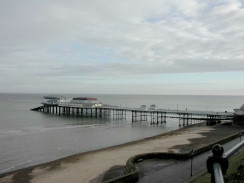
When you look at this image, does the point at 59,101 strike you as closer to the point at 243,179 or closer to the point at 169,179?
the point at 169,179

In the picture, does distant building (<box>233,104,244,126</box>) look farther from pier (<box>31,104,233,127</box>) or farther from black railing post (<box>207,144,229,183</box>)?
black railing post (<box>207,144,229,183</box>)

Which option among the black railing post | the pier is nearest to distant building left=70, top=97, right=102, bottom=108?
the pier

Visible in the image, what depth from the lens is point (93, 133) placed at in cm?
4503

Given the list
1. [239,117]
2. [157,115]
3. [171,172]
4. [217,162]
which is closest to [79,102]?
[157,115]

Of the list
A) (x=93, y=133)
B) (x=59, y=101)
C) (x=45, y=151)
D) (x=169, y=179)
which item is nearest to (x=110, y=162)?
(x=169, y=179)

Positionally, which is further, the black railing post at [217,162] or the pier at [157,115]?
the pier at [157,115]

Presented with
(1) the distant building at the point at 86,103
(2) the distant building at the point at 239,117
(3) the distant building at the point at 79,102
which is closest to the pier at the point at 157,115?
(1) the distant building at the point at 86,103

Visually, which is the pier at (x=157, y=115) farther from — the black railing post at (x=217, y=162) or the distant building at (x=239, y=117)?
the black railing post at (x=217, y=162)

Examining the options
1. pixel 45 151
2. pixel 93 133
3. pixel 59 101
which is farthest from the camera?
pixel 59 101

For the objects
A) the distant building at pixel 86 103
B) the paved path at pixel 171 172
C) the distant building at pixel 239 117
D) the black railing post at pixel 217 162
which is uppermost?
the black railing post at pixel 217 162

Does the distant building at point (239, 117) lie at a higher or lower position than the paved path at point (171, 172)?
higher

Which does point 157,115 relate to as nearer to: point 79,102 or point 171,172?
point 79,102

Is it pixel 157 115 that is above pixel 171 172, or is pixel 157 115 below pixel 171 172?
above

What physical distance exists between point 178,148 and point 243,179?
23.1m
